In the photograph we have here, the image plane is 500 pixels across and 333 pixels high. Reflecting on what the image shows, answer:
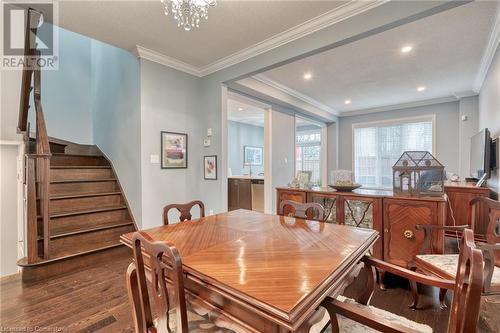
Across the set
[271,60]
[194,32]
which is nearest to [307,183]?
[271,60]

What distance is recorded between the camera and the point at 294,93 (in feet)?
16.5

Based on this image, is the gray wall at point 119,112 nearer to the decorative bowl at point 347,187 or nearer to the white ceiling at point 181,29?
the white ceiling at point 181,29

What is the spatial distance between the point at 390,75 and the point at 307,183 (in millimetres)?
2579

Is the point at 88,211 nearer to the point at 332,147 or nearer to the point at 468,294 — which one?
the point at 468,294

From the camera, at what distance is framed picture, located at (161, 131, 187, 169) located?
3.52m

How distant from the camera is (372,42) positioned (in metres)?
3.01

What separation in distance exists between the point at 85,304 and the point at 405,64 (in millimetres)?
4841

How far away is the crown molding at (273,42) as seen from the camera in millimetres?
2332

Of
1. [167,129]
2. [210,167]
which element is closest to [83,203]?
[167,129]

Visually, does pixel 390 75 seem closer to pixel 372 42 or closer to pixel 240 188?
pixel 372 42

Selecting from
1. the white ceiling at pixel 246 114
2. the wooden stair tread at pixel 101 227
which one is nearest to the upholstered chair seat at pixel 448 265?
the wooden stair tread at pixel 101 227

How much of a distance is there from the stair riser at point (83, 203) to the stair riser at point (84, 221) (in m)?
0.15

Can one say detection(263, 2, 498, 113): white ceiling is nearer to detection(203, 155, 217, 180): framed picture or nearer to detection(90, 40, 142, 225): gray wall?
detection(203, 155, 217, 180): framed picture

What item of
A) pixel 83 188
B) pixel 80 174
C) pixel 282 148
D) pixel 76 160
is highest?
pixel 282 148
